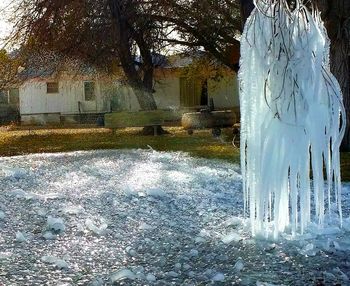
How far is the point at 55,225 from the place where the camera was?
5.51 meters

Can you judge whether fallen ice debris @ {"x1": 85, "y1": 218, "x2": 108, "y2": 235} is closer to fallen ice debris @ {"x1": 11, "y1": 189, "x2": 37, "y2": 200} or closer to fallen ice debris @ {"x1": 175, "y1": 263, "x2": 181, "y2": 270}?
fallen ice debris @ {"x1": 175, "y1": 263, "x2": 181, "y2": 270}

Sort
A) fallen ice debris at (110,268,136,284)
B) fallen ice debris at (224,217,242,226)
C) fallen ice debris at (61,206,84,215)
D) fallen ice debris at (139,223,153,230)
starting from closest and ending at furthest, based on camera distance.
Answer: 1. fallen ice debris at (110,268,136,284)
2. fallen ice debris at (139,223,153,230)
3. fallen ice debris at (224,217,242,226)
4. fallen ice debris at (61,206,84,215)

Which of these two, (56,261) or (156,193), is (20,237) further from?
(156,193)

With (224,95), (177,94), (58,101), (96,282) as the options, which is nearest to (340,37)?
(96,282)

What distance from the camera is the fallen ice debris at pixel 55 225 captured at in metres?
5.40

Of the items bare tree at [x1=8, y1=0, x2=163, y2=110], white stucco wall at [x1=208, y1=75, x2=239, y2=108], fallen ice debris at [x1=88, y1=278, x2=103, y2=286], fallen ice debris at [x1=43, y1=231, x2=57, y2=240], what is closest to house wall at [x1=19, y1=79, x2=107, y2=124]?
white stucco wall at [x1=208, y1=75, x2=239, y2=108]

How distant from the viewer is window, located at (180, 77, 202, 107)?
3204 cm

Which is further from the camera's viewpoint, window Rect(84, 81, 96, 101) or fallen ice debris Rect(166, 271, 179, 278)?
window Rect(84, 81, 96, 101)

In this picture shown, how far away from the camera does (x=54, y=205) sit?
21.3 feet

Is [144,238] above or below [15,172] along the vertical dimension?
below

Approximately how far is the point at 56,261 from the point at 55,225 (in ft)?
3.91

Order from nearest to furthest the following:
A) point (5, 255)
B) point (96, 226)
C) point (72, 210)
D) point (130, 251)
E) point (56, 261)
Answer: point (56, 261), point (5, 255), point (130, 251), point (96, 226), point (72, 210)

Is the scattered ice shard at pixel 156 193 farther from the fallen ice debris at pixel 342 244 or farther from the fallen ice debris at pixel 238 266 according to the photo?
the fallen ice debris at pixel 238 266

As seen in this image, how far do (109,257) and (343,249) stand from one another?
6.27 feet
